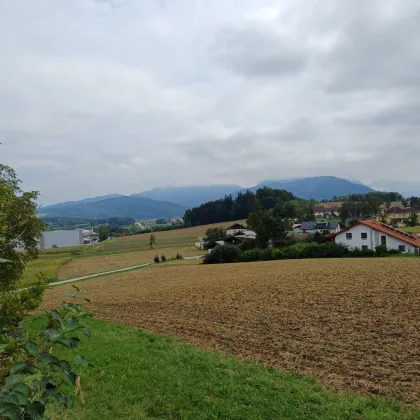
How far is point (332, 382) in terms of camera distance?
784 cm

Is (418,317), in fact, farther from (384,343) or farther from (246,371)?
(246,371)

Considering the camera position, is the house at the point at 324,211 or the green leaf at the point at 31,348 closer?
the green leaf at the point at 31,348

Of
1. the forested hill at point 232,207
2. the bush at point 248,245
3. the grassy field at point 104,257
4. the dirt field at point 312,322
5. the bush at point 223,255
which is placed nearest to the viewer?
A: the dirt field at point 312,322

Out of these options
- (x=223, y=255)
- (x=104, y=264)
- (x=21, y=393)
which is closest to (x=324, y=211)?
(x=223, y=255)

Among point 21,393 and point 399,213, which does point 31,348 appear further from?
point 399,213

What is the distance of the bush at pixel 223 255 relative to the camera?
58.1 m

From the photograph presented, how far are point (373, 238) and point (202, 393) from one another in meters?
54.0

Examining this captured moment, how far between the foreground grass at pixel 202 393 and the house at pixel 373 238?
4907cm

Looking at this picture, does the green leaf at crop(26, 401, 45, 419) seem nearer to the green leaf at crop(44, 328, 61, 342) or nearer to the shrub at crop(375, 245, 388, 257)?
the green leaf at crop(44, 328, 61, 342)

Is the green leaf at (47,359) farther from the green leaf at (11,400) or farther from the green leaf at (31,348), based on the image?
the green leaf at (11,400)

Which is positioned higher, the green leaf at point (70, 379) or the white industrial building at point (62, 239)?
the green leaf at point (70, 379)

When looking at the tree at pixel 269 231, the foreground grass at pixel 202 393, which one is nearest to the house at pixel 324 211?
the tree at pixel 269 231

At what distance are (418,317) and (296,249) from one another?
41.2m

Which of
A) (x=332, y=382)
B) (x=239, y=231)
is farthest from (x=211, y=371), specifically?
(x=239, y=231)
